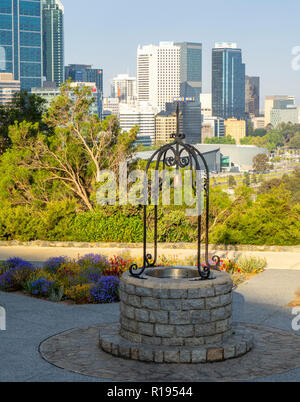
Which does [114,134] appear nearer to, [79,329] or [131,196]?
[131,196]

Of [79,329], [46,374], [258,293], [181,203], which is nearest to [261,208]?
[181,203]

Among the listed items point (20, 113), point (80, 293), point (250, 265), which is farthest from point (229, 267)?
point (20, 113)

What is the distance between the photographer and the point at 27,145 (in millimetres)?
25234

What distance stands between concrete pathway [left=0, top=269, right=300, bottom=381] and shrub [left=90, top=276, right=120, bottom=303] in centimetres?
27

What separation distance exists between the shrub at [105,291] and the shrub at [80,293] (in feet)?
0.34

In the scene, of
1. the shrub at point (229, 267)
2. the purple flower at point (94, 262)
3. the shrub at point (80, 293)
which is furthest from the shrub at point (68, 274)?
the shrub at point (229, 267)

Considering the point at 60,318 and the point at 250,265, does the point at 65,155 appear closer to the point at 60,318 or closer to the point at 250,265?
the point at 250,265

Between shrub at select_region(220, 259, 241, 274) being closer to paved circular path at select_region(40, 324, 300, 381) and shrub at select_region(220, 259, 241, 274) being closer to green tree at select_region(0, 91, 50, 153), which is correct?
paved circular path at select_region(40, 324, 300, 381)

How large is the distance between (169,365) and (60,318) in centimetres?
293

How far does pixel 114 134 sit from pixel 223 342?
17.9 metres

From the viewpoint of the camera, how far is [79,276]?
1208 centimetres

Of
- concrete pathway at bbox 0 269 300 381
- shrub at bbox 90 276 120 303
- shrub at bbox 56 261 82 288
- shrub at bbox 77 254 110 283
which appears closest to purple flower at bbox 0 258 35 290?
concrete pathway at bbox 0 269 300 381

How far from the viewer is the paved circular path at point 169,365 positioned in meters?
7.19

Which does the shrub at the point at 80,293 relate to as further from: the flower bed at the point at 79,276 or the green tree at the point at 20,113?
the green tree at the point at 20,113
